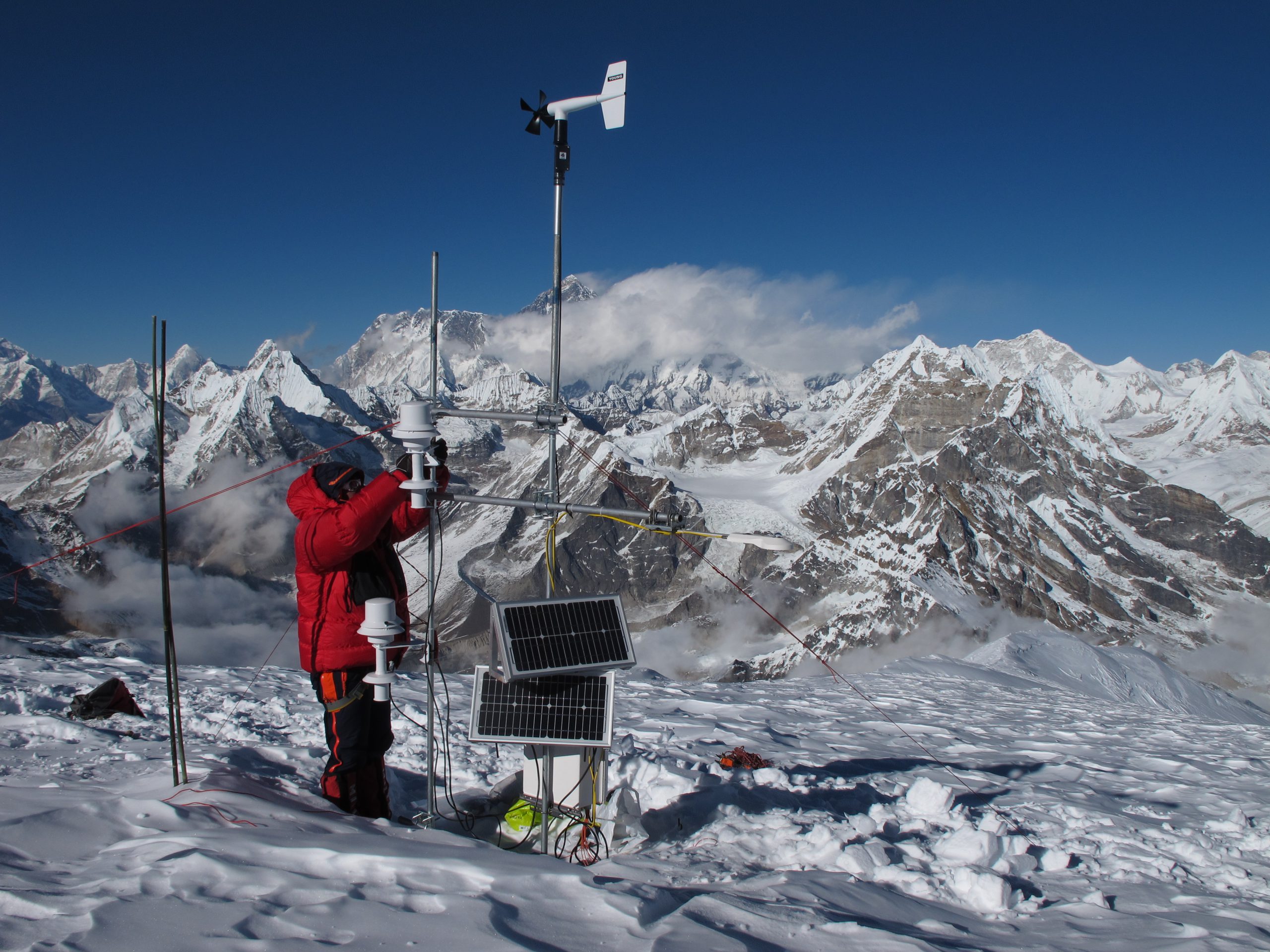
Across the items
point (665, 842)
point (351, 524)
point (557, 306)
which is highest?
point (557, 306)

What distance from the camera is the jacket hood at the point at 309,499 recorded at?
598 cm

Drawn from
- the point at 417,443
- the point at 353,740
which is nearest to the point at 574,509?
the point at 417,443

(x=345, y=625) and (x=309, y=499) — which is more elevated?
(x=309, y=499)

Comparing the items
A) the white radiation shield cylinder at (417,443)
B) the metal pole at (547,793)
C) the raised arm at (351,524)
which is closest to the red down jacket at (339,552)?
the raised arm at (351,524)

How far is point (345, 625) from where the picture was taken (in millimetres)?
6195

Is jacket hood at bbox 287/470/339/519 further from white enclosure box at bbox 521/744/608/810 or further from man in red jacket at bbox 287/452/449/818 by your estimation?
white enclosure box at bbox 521/744/608/810

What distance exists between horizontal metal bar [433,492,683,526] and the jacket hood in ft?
2.96

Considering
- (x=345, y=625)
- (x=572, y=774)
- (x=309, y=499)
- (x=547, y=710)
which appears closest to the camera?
(x=309, y=499)

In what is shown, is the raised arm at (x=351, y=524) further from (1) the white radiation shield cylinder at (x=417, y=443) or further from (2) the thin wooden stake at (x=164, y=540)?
(2) the thin wooden stake at (x=164, y=540)

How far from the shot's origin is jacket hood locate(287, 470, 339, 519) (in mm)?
5977

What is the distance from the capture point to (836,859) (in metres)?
6.15

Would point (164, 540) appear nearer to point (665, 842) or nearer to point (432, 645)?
point (432, 645)

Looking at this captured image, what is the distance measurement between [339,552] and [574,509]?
76.8 inches

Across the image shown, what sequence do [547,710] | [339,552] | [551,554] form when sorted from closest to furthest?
[339,552] < [547,710] < [551,554]
